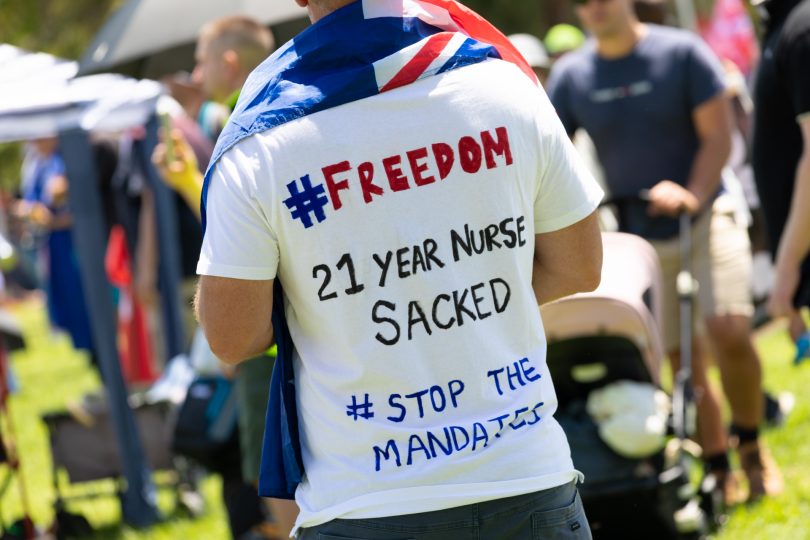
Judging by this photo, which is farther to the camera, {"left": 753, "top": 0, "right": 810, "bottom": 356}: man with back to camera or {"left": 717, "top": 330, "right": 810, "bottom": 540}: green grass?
{"left": 717, "top": 330, "right": 810, "bottom": 540}: green grass

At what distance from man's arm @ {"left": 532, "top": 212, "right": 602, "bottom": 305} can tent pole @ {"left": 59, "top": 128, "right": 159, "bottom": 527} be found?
4.76m

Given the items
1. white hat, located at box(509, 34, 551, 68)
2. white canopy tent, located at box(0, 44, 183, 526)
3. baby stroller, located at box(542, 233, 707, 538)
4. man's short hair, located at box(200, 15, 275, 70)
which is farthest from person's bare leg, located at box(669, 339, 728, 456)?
white canopy tent, located at box(0, 44, 183, 526)

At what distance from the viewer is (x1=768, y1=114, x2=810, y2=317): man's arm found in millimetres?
3861

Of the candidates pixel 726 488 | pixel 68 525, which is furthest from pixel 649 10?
pixel 68 525

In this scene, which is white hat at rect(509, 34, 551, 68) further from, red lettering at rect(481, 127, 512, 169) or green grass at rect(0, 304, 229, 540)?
red lettering at rect(481, 127, 512, 169)

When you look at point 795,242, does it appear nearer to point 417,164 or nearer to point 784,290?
point 784,290

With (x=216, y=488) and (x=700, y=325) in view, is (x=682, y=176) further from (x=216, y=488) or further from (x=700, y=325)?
(x=216, y=488)

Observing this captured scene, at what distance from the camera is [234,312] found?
2.40 metres

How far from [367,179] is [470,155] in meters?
0.19

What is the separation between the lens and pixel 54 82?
22.2 ft

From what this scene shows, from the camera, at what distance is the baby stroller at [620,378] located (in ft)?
15.0

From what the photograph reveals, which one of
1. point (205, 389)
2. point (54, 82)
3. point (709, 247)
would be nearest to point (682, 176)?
point (709, 247)

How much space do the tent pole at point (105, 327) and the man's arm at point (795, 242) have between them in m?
4.07

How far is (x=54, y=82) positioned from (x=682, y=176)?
123 inches
